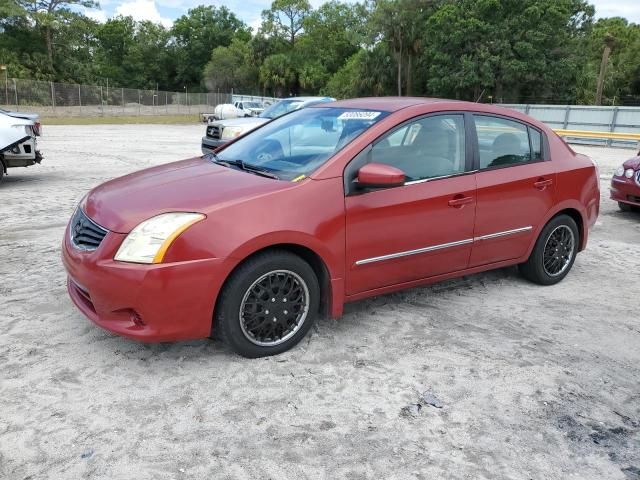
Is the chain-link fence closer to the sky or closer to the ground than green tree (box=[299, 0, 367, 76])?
closer to the ground

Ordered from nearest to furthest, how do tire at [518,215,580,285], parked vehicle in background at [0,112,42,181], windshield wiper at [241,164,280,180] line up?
windshield wiper at [241,164,280,180]
tire at [518,215,580,285]
parked vehicle in background at [0,112,42,181]

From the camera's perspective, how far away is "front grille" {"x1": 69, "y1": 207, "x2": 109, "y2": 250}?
341 centimetres

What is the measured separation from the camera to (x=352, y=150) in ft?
12.6

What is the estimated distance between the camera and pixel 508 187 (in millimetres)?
4574

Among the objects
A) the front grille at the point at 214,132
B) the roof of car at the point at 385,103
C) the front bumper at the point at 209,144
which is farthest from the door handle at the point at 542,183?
the front grille at the point at 214,132

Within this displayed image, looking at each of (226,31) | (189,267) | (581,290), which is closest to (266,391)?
(189,267)

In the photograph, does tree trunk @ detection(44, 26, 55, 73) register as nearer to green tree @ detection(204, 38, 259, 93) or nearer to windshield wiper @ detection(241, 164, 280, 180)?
green tree @ detection(204, 38, 259, 93)

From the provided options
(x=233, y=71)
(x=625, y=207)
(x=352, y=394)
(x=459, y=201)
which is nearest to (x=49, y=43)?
(x=233, y=71)

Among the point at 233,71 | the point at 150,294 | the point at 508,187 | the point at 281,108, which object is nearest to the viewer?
the point at 150,294

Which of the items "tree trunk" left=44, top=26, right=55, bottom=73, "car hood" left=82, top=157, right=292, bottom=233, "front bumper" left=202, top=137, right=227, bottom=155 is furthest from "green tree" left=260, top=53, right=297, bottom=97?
"car hood" left=82, top=157, right=292, bottom=233

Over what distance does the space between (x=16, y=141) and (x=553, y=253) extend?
28.5 ft

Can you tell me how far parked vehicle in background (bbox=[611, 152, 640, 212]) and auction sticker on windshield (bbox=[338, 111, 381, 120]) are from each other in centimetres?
581

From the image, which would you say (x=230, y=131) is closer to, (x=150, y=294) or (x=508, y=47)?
(x=150, y=294)

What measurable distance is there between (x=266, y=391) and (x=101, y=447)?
916mm
